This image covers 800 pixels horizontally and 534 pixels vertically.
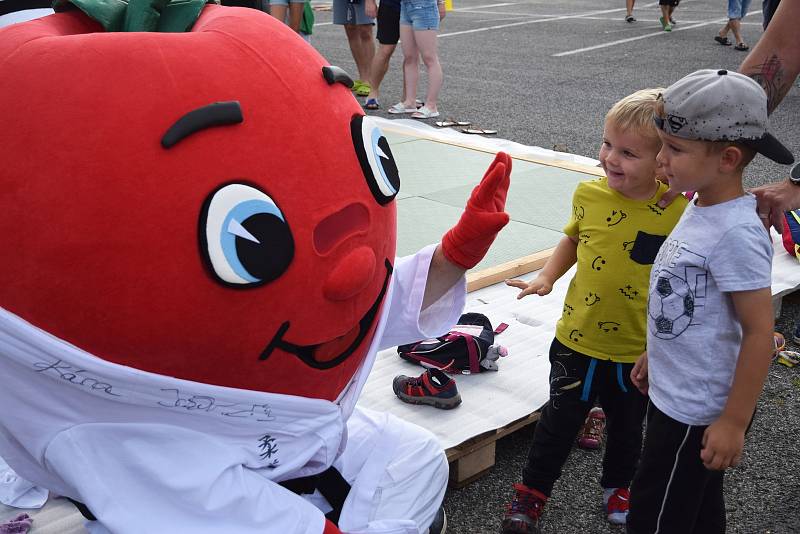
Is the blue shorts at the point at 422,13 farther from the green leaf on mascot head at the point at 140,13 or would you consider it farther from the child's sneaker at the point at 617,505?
the green leaf on mascot head at the point at 140,13

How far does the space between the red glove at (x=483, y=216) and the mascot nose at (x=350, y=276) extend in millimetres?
286

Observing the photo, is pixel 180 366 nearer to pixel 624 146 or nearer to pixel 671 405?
pixel 671 405

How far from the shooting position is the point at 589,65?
9.78 m

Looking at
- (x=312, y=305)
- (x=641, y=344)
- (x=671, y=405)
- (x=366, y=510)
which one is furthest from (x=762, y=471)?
(x=312, y=305)

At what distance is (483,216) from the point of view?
6.02ft

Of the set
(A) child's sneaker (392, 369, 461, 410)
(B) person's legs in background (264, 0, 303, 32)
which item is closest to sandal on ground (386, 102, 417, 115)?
(B) person's legs in background (264, 0, 303, 32)

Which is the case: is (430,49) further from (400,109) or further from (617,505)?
(617,505)

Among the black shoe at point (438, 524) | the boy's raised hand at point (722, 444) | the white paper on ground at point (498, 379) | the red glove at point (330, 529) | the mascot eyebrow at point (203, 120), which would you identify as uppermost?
the mascot eyebrow at point (203, 120)

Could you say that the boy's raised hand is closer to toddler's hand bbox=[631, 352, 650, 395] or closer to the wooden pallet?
toddler's hand bbox=[631, 352, 650, 395]

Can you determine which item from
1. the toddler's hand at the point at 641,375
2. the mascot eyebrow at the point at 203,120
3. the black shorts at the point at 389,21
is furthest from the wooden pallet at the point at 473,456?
the black shorts at the point at 389,21

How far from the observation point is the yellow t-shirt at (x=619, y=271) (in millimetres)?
2326

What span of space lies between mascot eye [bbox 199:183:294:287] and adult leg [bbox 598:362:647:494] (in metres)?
1.18

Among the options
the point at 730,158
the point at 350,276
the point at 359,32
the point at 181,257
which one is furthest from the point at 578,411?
the point at 359,32

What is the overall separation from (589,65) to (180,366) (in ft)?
29.4
